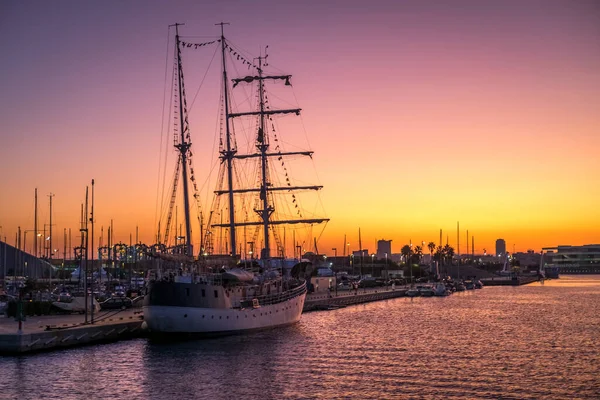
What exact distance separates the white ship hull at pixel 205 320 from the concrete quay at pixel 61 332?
2.70m

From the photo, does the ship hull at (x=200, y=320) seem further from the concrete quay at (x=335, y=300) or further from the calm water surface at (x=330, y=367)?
the concrete quay at (x=335, y=300)

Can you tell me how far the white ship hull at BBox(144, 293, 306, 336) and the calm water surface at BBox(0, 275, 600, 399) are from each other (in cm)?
128

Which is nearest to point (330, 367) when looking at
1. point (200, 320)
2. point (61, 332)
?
point (200, 320)

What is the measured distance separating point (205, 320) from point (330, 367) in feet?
54.5

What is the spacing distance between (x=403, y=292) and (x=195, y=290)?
103365 millimetres

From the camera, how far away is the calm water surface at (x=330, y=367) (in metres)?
42.6

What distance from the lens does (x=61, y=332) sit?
5603 centimetres

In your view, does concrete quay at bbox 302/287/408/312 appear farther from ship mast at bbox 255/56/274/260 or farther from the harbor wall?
the harbor wall

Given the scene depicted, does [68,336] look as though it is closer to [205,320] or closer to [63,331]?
[63,331]

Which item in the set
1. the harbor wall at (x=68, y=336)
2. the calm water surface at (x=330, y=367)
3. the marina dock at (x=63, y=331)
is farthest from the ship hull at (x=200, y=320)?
the marina dock at (x=63, y=331)

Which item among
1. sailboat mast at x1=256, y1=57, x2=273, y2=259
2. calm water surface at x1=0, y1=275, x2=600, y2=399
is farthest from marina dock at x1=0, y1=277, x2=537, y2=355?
sailboat mast at x1=256, y1=57, x2=273, y2=259

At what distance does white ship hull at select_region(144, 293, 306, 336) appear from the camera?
62.5 meters

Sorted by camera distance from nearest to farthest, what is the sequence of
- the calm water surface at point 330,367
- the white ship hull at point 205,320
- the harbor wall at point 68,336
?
1. the calm water surface at point 330,367
2. the harbor wall at point 68,336
3. the white ship hull at point 205,320

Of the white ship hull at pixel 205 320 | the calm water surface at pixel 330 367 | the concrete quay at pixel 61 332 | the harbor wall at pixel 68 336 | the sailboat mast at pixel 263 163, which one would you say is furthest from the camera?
the sailboat mast at pixel 263 163
